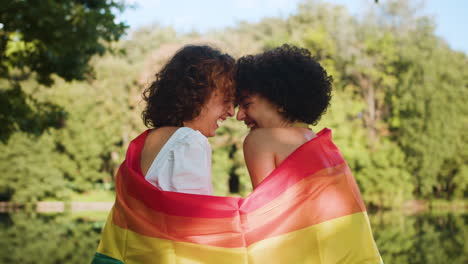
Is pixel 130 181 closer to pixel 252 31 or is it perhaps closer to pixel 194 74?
pixel 194 74

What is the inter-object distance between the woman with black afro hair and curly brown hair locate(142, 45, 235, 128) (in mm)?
97

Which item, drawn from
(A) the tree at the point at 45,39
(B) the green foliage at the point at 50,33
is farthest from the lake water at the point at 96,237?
(B) the green foliage at the point at 50,33

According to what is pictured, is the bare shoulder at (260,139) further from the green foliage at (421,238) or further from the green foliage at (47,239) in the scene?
the green foliage at (421,238)

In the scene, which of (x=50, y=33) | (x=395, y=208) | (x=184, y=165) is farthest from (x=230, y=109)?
(x=395, y=208)

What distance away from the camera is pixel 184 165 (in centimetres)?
230

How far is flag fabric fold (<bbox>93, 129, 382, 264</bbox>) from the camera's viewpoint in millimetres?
2318

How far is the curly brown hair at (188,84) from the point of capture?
2.56 m

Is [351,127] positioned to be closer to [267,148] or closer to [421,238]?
[421,238]

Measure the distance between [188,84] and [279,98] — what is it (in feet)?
1.54

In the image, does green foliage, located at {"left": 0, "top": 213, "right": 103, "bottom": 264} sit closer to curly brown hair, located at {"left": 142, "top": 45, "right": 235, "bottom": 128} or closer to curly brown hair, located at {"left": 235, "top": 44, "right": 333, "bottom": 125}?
curly brown hair, located at {"left": 142, "top": 45, "right": 235, "bottom": 128}

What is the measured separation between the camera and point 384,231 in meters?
20.7

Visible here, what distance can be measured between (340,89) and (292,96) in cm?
3009

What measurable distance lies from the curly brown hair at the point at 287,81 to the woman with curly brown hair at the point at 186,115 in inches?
4.0

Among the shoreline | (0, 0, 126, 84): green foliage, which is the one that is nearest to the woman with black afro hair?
(0, 0, 126, 84): green foliage
